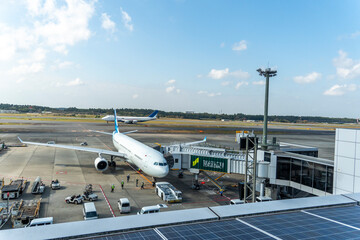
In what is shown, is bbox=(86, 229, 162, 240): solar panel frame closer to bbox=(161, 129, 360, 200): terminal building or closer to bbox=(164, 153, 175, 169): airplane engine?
bbox=(161, 129, 360, 200): terminal building

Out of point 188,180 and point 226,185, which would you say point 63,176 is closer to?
point 188,180

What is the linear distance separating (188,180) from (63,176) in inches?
816

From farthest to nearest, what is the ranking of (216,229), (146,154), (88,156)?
(88,156)
(146,154)
(216,229)

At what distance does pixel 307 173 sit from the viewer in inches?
1142

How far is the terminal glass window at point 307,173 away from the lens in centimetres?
2855

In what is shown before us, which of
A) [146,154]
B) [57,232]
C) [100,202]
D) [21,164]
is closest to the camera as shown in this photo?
[57,232]

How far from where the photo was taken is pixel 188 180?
44.4m

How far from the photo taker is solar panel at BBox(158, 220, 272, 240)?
36.0 feet

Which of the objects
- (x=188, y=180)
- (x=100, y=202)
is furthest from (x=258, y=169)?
(x=100, y=202)

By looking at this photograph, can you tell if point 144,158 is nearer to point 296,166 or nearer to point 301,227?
point 296,166

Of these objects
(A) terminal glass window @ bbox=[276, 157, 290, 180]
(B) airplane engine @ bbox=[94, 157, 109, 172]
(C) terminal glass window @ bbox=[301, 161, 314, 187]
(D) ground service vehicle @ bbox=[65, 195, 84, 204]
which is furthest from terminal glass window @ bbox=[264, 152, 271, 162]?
(B) airplane engine @ bbox=[94, 157, 109, 172]

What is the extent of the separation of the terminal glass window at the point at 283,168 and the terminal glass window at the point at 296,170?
0.51 metres

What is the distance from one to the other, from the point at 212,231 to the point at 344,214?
820 cm

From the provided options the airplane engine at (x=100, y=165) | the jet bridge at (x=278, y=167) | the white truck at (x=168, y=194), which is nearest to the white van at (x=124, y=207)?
the white truck at (x=168, y=194)
